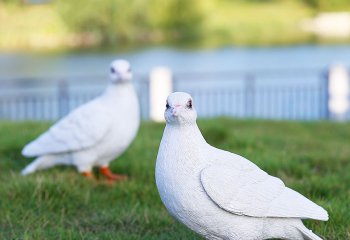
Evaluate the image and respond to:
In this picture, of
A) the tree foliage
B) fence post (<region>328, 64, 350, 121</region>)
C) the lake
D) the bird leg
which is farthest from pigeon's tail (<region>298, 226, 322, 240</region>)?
the tree foliage

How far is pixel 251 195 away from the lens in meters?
2.67

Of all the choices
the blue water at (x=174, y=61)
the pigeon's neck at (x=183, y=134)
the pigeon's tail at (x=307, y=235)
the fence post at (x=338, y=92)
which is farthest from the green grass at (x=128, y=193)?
the blue water at (x=174, y=61)

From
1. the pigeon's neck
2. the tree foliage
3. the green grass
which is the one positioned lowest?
the green grass

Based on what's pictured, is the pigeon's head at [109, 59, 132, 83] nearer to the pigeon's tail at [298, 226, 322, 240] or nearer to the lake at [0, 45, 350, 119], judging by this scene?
the pigeon's tail at [298, 226, 322, 240]

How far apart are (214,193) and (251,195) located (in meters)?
0.19

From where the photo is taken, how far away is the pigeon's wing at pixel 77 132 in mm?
4445

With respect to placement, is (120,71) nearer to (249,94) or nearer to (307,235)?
(307,235)

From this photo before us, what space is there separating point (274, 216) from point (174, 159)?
515 millimetres

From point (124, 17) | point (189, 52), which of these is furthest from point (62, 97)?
point (124, 17)

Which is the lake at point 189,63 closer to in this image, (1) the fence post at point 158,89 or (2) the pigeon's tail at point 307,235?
(1) the fence post at point 158,89

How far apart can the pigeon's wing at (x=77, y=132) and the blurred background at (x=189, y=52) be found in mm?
7362

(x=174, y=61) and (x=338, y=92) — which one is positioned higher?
(x=174, y=61)

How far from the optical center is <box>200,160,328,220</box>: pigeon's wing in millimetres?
2596

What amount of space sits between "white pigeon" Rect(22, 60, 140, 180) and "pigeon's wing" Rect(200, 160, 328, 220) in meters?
1.85
